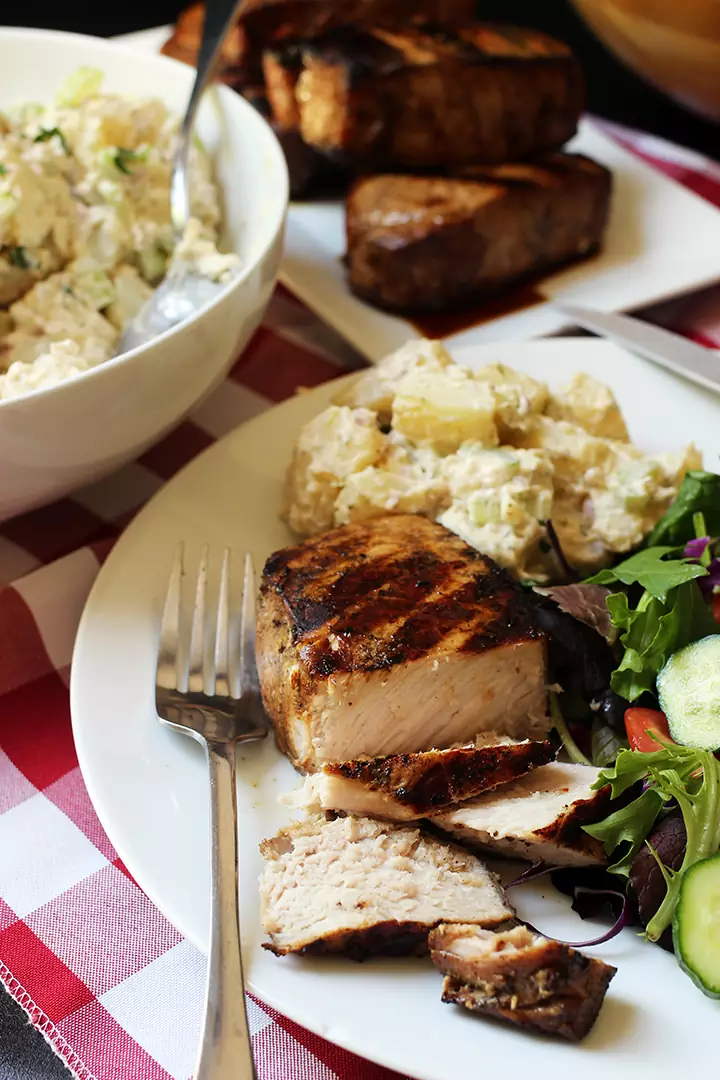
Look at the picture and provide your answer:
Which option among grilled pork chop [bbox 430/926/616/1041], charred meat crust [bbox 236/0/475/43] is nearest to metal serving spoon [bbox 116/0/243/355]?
charred meat crust [bbox 236/0/475/43]

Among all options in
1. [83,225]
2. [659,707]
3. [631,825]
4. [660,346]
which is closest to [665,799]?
[631,825]

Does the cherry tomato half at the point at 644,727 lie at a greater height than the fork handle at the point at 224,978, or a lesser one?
greater

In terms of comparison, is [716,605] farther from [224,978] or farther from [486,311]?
[486,311]

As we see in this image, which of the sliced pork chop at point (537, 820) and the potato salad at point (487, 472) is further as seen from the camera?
the potato salad at point (487, 472)

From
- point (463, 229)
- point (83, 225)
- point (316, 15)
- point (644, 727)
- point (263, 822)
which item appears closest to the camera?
point (263, 822)

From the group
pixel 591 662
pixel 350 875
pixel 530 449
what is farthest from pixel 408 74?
pixel 350 875

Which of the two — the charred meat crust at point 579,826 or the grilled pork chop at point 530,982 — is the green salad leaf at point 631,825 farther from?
the grilled pork chop at point 530,982

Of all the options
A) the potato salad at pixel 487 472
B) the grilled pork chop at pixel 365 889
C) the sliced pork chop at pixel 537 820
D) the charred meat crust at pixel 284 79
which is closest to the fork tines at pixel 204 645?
the potato salad at pixel 487 472
